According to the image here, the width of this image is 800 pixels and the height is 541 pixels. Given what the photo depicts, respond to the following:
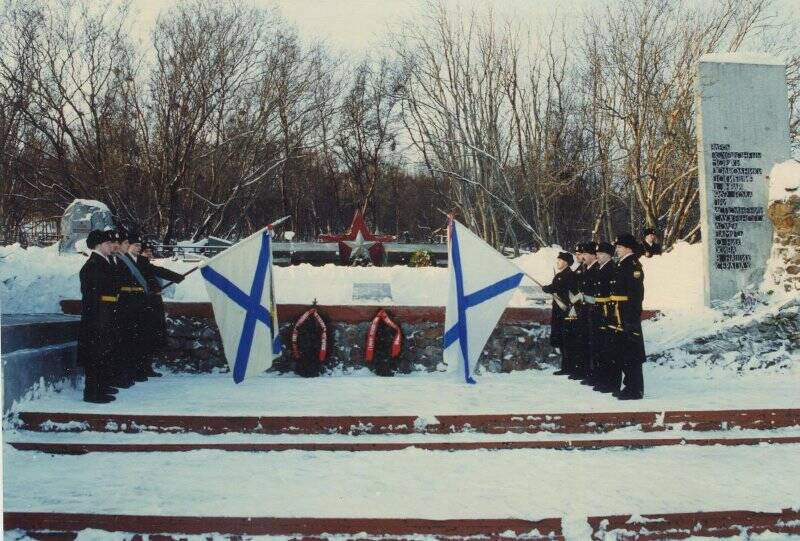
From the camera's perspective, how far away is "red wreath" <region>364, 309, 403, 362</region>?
792 cm

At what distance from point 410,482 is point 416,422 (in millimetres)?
1050

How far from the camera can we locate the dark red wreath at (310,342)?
7.83m

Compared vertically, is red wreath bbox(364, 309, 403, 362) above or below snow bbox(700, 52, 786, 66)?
below

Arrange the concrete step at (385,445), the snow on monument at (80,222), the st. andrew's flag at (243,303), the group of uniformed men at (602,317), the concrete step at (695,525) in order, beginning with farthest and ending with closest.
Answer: the snow on monument at (80,222)
the st. andrew's flag at (243,303)
the group of uniformed men at (602,317)
the concrete step at (385,445)
the concrete step at (695,525)

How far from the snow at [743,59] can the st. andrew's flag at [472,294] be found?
516cm

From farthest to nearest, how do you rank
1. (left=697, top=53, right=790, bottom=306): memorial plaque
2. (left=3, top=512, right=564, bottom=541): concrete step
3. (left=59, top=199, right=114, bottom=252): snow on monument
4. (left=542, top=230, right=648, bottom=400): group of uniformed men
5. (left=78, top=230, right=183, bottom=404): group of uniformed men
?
(left=59, top=199, right=114, bottom=252): snow on monument < (left=697, top=53, right=790, bottom=306): memorial plaque < (left=542, top=230, right=648, bottom=400): group of uniformed men < (left=78, top=230, right=183, bottom=404): group of uniformed men < (left=3, top=512, right=564, bottom=541): concrete step

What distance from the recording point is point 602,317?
22.6ft

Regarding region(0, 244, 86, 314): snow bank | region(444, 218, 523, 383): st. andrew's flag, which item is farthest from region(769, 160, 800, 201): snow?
region(0, 244, 86, 314): snow bank

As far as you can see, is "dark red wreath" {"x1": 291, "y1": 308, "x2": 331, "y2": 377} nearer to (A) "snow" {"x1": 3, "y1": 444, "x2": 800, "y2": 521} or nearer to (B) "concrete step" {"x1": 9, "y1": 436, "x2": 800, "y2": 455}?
(B) "concrete step" {"x1": 9, "y1": 436, "x2": 800, "y2": 455}

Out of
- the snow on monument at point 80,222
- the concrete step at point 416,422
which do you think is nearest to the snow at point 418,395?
the concrete step at point 416,422

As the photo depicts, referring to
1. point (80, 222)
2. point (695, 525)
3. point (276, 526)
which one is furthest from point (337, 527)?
point (80, 222)

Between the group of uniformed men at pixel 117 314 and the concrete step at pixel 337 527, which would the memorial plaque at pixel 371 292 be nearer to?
the group of uniformed men at pixel 117 314

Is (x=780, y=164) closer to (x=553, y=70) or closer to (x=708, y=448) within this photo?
(x=708, y=448)

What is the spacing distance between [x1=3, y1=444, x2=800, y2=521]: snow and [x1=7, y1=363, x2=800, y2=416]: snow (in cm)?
68
